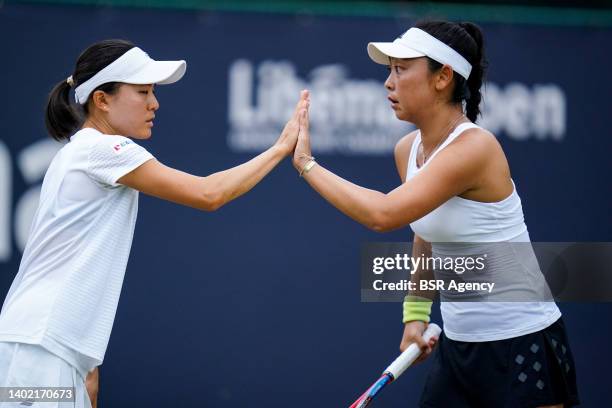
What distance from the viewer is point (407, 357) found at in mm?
3197

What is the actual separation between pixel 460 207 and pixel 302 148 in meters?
0.49

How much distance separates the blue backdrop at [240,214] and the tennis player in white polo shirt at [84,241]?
1673 millimetres

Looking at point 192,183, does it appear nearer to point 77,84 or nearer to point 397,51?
point 77,84


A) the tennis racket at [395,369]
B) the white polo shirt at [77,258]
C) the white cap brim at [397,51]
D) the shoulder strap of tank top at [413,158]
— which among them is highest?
the white cap brim at [397,51]

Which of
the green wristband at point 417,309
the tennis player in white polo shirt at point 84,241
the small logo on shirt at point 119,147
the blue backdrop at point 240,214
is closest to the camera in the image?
the tennis player in white polo shirt at point 84,241

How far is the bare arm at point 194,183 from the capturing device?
106 inches

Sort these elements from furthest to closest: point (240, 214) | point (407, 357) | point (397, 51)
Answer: point (240, 214), point (407, 357), point (397, 51)

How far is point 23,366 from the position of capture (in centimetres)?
253

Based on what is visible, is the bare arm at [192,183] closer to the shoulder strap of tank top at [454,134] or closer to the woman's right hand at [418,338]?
the shoulder strap of tank top at [454,134]

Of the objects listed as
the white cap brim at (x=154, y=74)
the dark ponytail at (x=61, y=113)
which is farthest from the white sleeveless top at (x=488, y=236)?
the dark ponytail at (x=61, y=113)

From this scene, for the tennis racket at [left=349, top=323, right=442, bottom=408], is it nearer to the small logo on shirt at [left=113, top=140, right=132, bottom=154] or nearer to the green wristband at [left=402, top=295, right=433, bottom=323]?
the green wristband at [left=402, top=295, right=433, bottom=323]

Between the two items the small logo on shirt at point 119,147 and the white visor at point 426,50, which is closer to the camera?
the small logo on shirt at point 119,147

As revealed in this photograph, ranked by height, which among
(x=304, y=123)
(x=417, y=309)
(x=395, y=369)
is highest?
(x=304, y=123)

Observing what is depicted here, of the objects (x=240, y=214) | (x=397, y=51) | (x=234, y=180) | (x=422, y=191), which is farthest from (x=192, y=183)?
(x=240, y=214)
